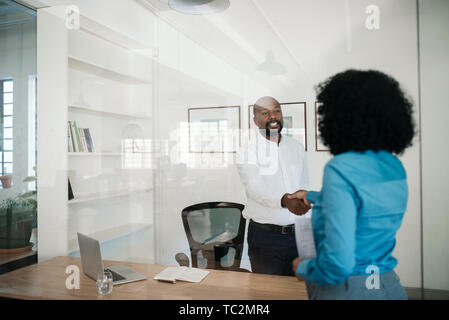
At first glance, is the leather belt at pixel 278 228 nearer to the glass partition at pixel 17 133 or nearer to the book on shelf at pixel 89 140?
the book on shelf at pixel 89 140

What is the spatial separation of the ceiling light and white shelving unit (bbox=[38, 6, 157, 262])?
465mm

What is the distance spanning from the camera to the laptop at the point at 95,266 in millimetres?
1899

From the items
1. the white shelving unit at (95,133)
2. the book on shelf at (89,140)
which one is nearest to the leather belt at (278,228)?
the white shelving unit at (95,133)

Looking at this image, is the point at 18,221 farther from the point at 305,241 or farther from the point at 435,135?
the point at 435,135

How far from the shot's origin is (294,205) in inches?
92.0

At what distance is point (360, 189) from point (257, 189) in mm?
1390

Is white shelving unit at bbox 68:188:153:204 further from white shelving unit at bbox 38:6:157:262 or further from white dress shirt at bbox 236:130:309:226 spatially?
white dress shirt at bbox 236:130:309:226

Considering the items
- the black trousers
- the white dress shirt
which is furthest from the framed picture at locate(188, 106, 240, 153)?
the black trousers

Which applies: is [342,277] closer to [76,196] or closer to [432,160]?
[432,160]

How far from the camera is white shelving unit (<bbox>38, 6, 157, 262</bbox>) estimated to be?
2.86 meters

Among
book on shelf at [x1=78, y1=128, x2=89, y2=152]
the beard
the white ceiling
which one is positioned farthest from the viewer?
book on shelf at [x1=78, y1=128, x2=89, y2=152]

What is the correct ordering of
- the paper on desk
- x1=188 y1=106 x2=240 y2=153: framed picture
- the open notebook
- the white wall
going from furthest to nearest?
x1=188 y1=106 x2=240 y2=153: framed picture → the white wall → the open notebook → the paper on desk

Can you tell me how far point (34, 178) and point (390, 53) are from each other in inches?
116

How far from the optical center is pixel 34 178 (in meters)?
2.92
